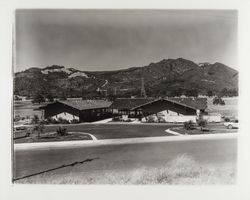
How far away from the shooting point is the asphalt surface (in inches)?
87.3

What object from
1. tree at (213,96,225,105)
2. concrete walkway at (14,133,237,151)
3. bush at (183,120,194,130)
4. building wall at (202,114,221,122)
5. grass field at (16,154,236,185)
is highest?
tree at (213,96,225,105)

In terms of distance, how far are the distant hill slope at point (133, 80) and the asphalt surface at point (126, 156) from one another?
0.30 meters

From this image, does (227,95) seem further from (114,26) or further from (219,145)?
(114,26)

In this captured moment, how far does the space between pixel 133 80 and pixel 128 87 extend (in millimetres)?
53

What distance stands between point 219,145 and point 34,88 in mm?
1091

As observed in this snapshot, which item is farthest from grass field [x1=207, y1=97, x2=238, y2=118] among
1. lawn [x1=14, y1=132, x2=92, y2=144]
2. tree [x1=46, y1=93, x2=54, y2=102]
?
tree [x1=46, y1=93, x2=54, y2=102]

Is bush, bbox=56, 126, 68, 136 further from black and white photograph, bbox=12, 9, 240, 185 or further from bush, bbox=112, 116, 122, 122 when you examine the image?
bush, bbox=112, 116, 122, 122

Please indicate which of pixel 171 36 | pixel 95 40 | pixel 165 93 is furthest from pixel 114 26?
pixel 165 93

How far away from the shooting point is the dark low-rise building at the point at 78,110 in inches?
88.4

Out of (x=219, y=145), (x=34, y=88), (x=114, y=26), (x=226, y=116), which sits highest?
(x=114, y=26)

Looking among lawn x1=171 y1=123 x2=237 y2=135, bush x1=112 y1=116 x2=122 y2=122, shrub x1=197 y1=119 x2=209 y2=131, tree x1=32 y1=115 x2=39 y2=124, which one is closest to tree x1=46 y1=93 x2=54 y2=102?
tree x1=32 y1=115 x2=39 y2=124

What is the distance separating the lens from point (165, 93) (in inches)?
88.4

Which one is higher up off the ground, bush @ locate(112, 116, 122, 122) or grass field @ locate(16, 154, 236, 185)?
bush @ locate(112, 116, 122, 122)

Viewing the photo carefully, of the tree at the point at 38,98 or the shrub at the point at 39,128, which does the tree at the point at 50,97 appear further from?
the shrub at the point at 39,128
